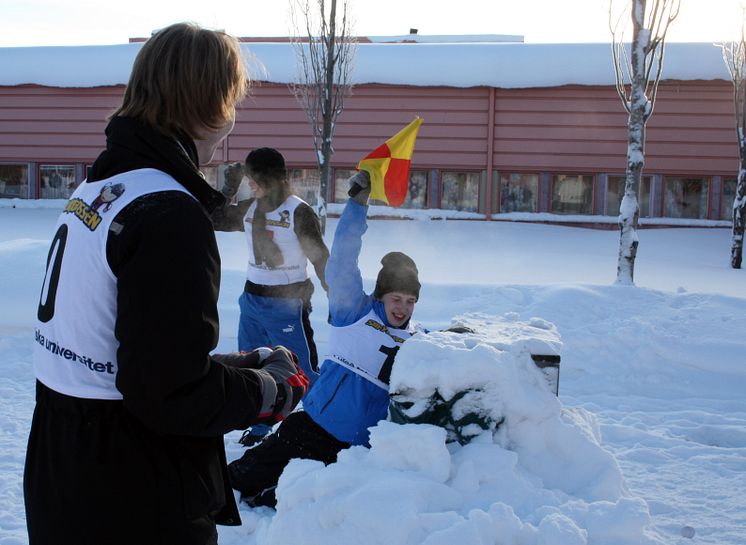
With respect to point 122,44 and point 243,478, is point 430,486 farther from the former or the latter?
point 122,44

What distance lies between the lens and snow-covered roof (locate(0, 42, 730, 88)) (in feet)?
54.2

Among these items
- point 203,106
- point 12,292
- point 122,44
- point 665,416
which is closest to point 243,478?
point 203,106

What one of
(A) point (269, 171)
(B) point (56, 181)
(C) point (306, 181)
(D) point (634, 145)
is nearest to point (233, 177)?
(A) point (269, 171)

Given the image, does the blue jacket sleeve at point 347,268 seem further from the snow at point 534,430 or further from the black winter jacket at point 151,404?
the black winter jacket at point 151,404

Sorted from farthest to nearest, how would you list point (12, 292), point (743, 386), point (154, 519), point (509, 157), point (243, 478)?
point (509, 157), point (12, 292), point (743, 386), point (243, 478), point (154, 519)

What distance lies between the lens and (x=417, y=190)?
57.2ft

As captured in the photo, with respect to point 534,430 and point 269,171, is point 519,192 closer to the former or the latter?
point 269,171

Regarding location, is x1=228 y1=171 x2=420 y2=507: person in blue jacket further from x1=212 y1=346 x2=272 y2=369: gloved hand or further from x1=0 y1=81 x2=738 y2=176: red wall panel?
x1=0 y1=81 x2=738 y2=176: red wall panel

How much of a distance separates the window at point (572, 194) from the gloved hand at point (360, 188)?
14.1m

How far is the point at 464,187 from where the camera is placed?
1738 cm

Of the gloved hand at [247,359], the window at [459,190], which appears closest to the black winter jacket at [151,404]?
the gloved hand at [247,359]

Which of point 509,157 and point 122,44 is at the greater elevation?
point 122,44

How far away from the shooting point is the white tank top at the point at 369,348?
3.63 m

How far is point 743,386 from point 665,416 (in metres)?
1.35
